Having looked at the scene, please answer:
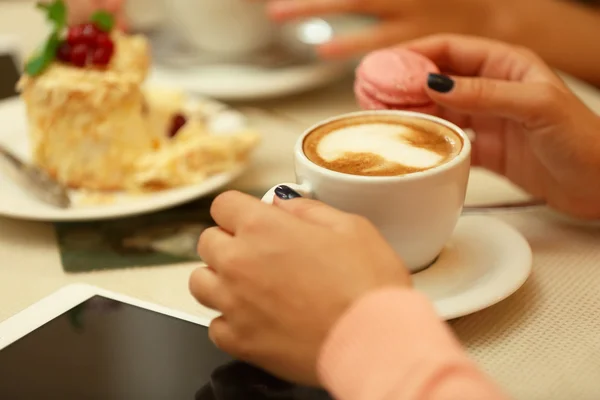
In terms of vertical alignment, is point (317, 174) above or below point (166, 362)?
above

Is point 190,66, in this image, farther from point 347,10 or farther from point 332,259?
point 332,259

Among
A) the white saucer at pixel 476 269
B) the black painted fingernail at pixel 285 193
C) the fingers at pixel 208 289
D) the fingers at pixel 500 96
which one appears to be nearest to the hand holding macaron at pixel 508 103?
the fingers at pixel 500 96

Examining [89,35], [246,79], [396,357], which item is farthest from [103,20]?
[396,357]

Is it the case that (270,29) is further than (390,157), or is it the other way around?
(270,29)

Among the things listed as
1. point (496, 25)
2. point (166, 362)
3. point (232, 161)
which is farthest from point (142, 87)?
point (496, 25)

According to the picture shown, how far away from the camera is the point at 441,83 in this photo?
74 centimetres

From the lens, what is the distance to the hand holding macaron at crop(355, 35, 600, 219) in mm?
737

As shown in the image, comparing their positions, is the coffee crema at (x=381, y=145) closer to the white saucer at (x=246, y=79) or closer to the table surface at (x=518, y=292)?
the table surface at (x=518, y=292)

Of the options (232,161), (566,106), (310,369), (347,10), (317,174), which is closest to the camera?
(310,369)

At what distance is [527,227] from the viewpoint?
0.83 metres

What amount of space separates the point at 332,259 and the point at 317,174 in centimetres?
15

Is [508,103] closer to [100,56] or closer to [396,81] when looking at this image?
[396,81]

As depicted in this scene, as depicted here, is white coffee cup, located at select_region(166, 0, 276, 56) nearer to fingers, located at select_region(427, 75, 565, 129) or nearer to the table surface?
the table surface

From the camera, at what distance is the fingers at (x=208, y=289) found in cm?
54
